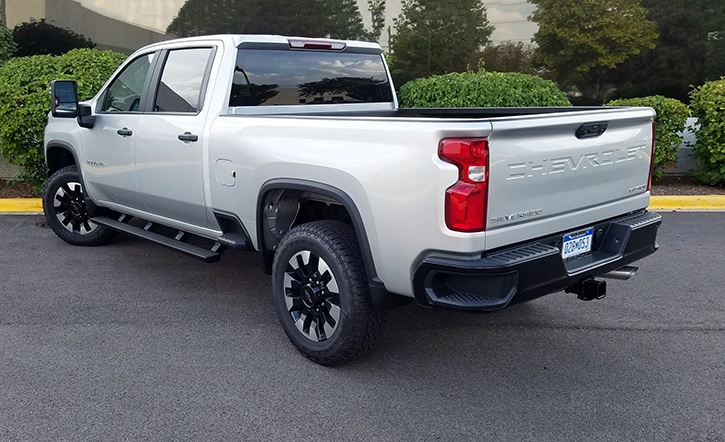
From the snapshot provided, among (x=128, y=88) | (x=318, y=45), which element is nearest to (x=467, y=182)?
(x=318, y=45)

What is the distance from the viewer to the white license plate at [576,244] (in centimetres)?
358

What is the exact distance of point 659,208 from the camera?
805cm

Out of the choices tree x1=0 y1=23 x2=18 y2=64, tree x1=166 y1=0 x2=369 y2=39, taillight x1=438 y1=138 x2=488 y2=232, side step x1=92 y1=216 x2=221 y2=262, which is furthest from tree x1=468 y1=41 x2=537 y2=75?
taillight x1=438 y1=138 x2=488 y2=232

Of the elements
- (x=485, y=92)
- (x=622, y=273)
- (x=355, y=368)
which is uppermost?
(x=485, y=92)

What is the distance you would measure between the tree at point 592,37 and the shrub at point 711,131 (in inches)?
70.4

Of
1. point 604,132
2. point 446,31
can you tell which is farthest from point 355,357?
point 446,31

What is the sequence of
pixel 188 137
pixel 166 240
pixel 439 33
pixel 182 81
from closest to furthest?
pixel 188 137, pixel 182 81, pixel 166 240, pixel 439 33

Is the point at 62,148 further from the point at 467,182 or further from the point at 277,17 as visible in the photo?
the point at 277,17

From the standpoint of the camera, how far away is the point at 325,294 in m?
3.84

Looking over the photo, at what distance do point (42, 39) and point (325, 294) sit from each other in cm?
925

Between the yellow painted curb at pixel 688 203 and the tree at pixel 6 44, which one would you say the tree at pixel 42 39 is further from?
the yellow painted curb at pixel 688 203

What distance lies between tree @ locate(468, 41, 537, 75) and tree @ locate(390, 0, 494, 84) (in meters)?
0.18

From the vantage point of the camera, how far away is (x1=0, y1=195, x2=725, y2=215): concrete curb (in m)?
8.03

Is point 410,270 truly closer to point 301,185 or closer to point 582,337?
point 301,185
